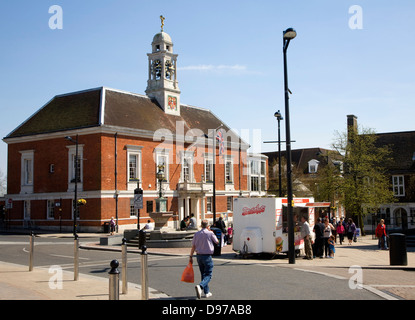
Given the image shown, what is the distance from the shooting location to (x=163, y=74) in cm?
5291

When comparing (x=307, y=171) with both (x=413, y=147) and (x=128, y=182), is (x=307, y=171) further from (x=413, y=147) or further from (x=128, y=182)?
(x=128, y=182)

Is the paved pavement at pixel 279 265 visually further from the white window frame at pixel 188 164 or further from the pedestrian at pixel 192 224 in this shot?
the white window frame at pixel 188 164

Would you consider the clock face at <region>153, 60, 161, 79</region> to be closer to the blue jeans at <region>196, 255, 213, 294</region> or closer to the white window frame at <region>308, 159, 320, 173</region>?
the white window frame at <region>308, 159, 320, 173</region>

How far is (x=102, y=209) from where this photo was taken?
41.3 metres

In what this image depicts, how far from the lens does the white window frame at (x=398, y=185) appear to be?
164 ft

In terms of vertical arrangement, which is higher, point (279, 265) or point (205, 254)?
point (205, 254)

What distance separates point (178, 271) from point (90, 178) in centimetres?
2952

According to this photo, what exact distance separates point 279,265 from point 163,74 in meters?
39.9

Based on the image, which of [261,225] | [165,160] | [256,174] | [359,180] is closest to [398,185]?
[359,180]

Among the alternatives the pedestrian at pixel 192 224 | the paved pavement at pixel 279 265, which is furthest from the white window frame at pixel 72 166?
the paved pavement at pixel 279 265

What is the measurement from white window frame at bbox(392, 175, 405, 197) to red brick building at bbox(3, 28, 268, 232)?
20.3 metres

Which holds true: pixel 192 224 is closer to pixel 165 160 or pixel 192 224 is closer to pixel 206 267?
pixel 206 267

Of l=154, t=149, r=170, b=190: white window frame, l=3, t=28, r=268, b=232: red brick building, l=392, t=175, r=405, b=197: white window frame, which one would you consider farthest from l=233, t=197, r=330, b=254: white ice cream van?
l=392, t=175, r=405, b=197: white window frame

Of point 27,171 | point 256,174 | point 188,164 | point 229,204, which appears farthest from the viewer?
point 256,174
